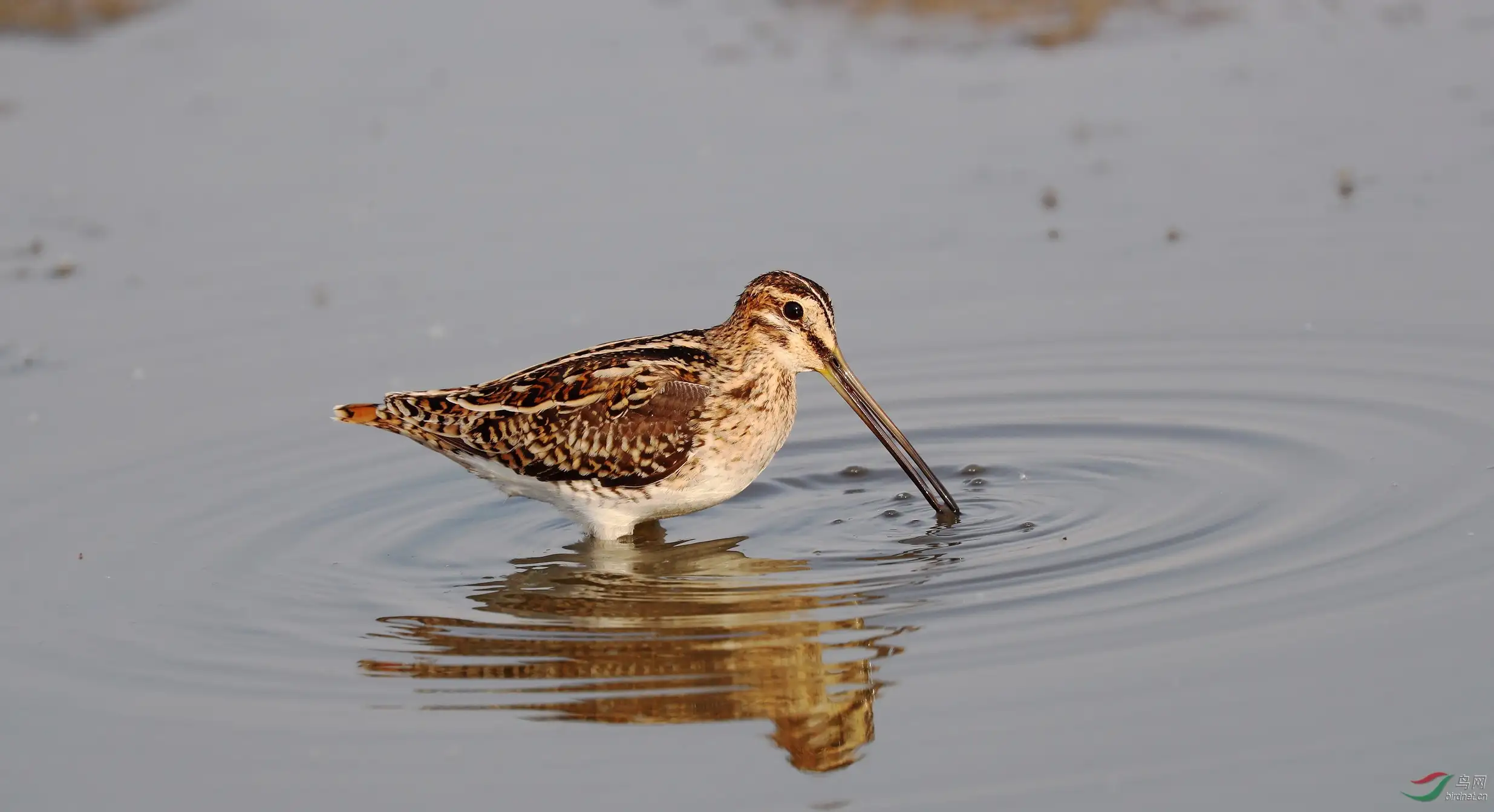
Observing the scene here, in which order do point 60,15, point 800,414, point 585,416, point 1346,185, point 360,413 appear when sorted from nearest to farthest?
1. point 585,416
2. point 360,413
3. point 800,414
4. point 1346,185
5. point 60,15

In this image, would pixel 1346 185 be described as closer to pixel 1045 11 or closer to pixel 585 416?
pixel 1045 11

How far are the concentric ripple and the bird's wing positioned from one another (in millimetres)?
457

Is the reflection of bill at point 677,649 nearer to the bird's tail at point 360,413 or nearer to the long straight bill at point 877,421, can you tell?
the long straight bill at point 877,421

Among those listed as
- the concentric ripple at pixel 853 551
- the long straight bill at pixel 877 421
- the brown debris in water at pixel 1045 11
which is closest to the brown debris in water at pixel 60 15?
the brown debris in water at pixel 1045 11

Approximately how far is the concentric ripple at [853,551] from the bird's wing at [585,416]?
0.46 meters

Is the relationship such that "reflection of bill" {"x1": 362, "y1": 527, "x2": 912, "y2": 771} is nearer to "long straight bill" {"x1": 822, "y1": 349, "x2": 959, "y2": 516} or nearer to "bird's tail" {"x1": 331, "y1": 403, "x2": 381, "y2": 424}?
→ "long straight bill" {"x1": 822, "y1": 349, "x2": 959, "y2": 516}

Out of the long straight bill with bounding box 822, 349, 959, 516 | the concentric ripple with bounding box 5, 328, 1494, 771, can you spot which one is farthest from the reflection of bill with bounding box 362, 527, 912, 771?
the long straight bill with bounding box 822, 349, 959, 516

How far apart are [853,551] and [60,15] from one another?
13250 millimetres

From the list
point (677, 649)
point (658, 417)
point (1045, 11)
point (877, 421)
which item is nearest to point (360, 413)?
point (658, 417)

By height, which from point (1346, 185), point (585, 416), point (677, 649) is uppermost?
point (1346, 185)

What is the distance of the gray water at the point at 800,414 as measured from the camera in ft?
23.2

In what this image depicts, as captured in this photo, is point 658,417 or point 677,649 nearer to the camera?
point 677,649

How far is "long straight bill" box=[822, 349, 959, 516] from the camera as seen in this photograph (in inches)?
381

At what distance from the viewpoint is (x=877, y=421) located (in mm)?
9836
